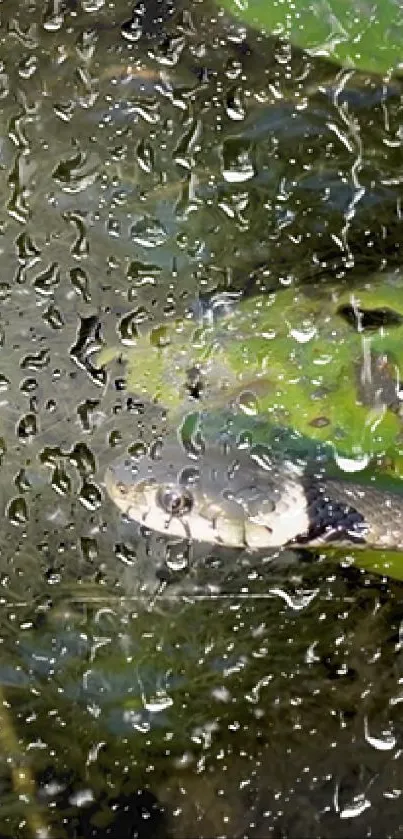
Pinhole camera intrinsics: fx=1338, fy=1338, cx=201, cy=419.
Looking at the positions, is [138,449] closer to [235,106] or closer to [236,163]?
[236,163]

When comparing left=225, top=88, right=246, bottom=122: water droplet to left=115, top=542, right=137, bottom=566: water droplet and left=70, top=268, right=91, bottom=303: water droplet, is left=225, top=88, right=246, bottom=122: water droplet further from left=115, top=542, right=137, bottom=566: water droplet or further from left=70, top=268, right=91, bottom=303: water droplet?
left=115, top=542, right=137, bottom=566: water droplet

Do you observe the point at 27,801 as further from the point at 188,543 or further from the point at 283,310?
the point at 283,310

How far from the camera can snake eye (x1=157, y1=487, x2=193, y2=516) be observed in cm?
146

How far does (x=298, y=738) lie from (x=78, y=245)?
0.72 m

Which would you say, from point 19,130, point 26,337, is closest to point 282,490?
point 26,337

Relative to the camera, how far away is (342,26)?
1.87m

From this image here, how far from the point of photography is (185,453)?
1501mm

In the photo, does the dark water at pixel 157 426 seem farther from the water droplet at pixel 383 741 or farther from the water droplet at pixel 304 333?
the water droplet at pixel 304 333

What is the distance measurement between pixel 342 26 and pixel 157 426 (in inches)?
27.5

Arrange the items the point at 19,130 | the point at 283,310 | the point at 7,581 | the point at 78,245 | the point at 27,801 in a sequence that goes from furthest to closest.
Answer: the point at 19,130 → the point at 78,245 → the point at 283,310 → the point at 7,581 → the point at 27,801

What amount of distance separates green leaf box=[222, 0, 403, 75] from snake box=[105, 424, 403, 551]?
68cm

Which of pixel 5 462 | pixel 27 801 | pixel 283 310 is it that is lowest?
pixel 27 801

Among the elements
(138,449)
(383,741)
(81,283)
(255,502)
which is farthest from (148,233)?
(383,741)

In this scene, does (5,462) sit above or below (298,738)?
above
